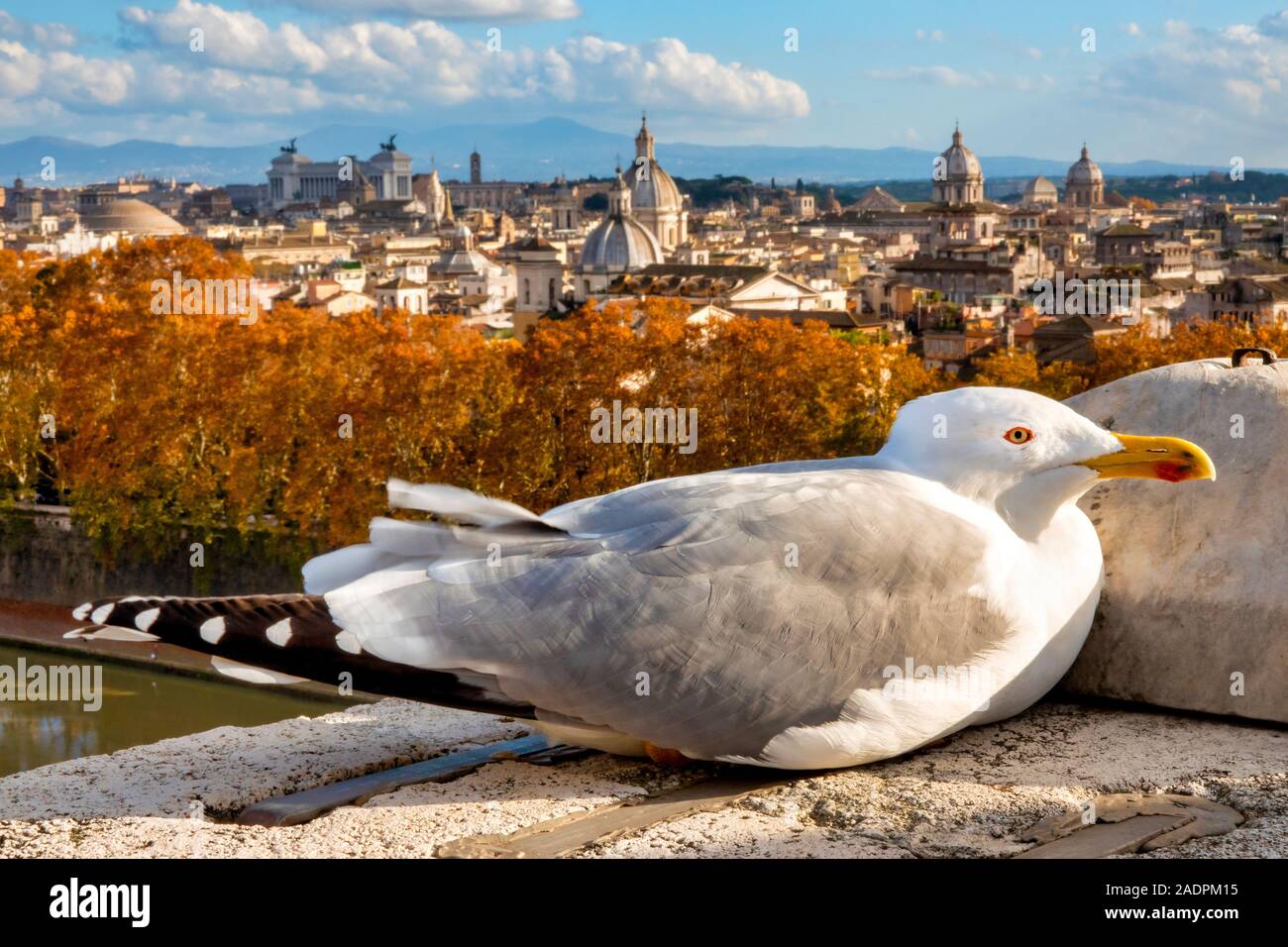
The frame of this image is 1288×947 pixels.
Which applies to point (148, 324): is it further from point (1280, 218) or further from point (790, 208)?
point (790, 208)

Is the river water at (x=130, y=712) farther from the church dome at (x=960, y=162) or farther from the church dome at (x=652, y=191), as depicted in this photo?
the church dome at (x=960, y=162)

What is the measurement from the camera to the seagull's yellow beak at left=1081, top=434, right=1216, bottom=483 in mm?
4434

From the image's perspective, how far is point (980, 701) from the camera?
4.38 meters

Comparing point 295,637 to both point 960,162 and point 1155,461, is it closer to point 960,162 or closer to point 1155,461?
point 1155,461

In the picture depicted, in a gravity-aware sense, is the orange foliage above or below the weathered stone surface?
below

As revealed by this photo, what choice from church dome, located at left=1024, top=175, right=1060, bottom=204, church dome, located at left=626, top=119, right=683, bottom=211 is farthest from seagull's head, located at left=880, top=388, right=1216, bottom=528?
church dome, located at left=1024, top=175, right=1060, bottom=204

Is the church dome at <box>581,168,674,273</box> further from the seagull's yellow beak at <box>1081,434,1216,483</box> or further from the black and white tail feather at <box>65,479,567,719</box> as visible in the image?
the black and white tail feather at <box>65,479,567,719</box>

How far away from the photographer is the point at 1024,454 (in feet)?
14.4

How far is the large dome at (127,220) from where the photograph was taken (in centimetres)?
12112
